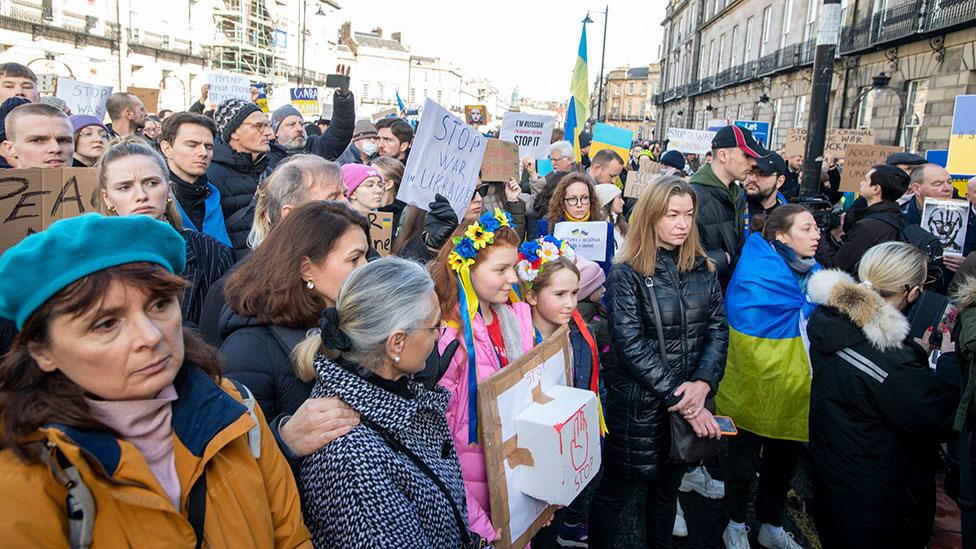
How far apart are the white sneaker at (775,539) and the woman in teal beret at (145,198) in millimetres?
3351

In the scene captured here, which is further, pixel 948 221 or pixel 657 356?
pixel 948 221

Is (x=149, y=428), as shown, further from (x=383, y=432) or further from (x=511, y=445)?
(x=511, y=445)

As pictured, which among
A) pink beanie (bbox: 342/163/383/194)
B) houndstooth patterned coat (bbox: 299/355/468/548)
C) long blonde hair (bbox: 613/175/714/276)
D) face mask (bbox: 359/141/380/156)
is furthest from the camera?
face mask (bbox: 359/141/380/156)

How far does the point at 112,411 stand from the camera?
1.34 meters

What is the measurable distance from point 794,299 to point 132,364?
11.8 feet

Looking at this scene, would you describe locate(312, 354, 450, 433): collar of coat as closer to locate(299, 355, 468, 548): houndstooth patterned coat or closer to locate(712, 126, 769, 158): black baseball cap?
locate(299, 355, 468, 548): houndstooth patterned coat

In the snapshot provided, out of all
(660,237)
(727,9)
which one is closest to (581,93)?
(660,237)

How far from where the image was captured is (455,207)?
4.35m

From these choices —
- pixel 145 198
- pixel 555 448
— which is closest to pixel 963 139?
pixel 555 448

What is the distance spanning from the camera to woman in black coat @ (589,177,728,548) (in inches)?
126

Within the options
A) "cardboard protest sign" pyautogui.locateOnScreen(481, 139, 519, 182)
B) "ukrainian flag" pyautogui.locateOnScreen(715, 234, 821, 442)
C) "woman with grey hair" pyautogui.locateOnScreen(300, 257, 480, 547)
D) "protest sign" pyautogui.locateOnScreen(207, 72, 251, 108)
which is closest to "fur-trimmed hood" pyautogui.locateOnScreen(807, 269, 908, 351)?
"ukrainian flag" pyautogui.locateOnScreen(715, 234, 821, 442)

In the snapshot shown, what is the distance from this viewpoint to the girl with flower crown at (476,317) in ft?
8.23

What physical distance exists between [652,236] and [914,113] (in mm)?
20284

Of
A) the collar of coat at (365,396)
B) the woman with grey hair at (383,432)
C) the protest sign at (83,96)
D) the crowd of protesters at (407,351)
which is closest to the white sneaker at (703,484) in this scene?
the crowd of protesters at (407,351)
